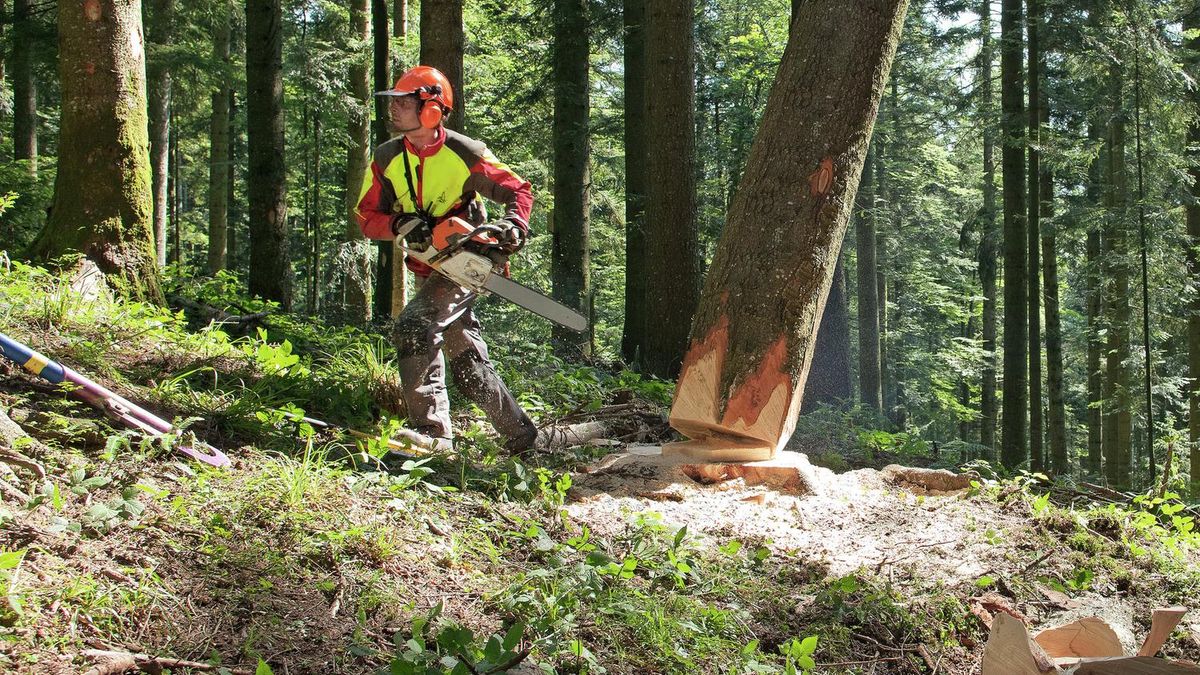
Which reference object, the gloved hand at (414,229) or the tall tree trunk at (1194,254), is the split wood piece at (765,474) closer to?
the gloved hand at (414,229)

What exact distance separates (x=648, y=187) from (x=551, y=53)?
511 centimetres

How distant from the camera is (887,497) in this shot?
16.8 ft

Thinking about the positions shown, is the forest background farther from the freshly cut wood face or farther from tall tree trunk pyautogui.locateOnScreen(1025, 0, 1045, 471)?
the freshly cut wood face

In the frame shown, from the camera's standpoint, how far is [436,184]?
515 cm

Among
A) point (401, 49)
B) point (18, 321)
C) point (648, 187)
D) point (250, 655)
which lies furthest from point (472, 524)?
point (401, 49)

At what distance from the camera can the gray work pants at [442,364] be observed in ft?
16.5

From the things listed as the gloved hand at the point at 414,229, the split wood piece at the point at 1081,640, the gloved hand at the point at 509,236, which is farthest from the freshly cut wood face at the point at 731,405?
the split wood piece at the point at 1081,640

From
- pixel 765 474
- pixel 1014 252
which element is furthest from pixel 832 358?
pixel 765 474

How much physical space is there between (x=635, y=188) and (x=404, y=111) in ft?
21.0

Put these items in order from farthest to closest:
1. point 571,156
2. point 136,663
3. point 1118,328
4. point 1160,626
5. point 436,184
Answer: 1. point 1118,328
2. point 571,156
3. point 436,184
4. point 1160,626
5. point 136,663

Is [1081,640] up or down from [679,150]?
down

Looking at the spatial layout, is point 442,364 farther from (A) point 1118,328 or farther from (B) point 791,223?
(A) point 1118,328

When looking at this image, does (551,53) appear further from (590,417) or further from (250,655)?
(250,655)

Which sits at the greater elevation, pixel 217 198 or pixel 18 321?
pixel 217 198
